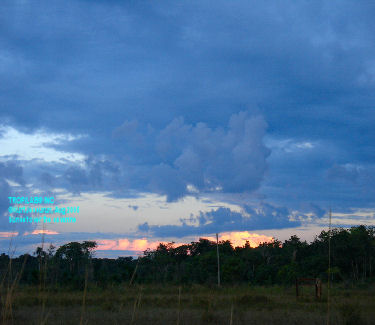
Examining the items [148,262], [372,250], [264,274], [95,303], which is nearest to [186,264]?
[148,262]

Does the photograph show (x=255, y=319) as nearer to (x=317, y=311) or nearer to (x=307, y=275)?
(x=317, y=311)

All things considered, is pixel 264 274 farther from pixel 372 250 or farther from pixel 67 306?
pixel 67 306

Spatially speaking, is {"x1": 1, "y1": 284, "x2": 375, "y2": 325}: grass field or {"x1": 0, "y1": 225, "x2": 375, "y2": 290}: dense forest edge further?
{"x1": 0, "y1": 225, "x2": 375, "y2": 290}: dense forest edge

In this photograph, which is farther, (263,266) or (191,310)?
(263,266)

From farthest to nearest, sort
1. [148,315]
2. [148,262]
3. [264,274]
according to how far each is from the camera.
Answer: [148,262] < [264,274] < [148,315]

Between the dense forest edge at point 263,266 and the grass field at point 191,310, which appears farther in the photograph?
the dense forest edge at point 263,266

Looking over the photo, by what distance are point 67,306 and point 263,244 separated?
32152 millimetres

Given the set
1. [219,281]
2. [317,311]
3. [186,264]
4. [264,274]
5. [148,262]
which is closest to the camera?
[317,311]

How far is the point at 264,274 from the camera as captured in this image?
39.0 metres

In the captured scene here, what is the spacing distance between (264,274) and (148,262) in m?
13.7

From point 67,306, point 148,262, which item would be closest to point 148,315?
point 67,306

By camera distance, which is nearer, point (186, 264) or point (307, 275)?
point (307, 275)

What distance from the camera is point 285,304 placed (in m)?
19.9

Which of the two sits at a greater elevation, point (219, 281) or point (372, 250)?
point (372, 250)
